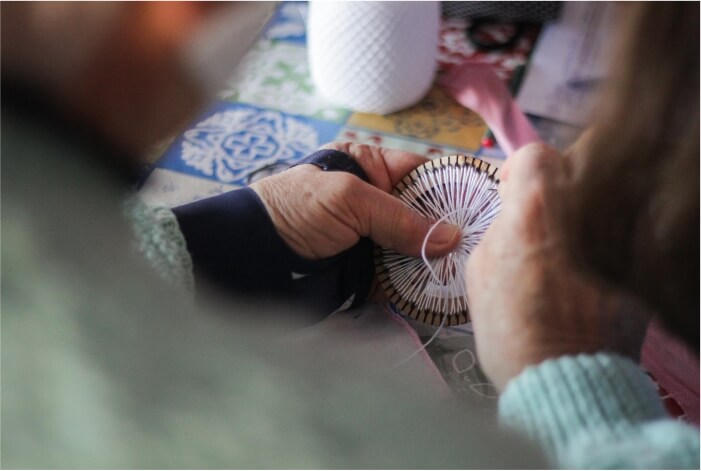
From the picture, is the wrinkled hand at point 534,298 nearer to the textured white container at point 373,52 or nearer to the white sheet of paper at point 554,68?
the white sheet of paper at point 554,68

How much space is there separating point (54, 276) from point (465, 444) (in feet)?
0.48

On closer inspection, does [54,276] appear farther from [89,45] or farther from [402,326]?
[402,326]

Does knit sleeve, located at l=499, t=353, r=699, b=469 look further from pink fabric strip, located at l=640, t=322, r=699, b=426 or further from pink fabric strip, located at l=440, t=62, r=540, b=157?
pink fabric strip, located at l=440, t=62, r=540, b=157

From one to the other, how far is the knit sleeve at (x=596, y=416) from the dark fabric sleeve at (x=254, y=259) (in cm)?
22

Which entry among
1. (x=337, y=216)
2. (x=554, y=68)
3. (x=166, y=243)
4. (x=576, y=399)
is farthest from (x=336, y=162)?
(x=554, y=68)

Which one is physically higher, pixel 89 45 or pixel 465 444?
pixel 89 45

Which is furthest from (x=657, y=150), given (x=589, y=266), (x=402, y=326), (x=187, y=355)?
(x=402, y=326)

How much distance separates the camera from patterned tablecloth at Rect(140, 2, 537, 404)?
829 millimetres

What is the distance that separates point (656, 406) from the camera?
1.18 feet

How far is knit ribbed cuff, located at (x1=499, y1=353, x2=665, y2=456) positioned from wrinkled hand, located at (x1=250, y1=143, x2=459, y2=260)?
9.0 inches

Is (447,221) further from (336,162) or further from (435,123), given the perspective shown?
(435,123)

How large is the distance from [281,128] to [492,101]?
28 centimetres

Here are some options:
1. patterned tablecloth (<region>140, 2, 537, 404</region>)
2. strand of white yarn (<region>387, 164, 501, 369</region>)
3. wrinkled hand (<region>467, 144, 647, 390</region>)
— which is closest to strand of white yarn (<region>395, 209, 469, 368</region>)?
strand of white yarn (<region>387, 164, 501, 369</region>)

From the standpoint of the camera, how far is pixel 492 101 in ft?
2.93
